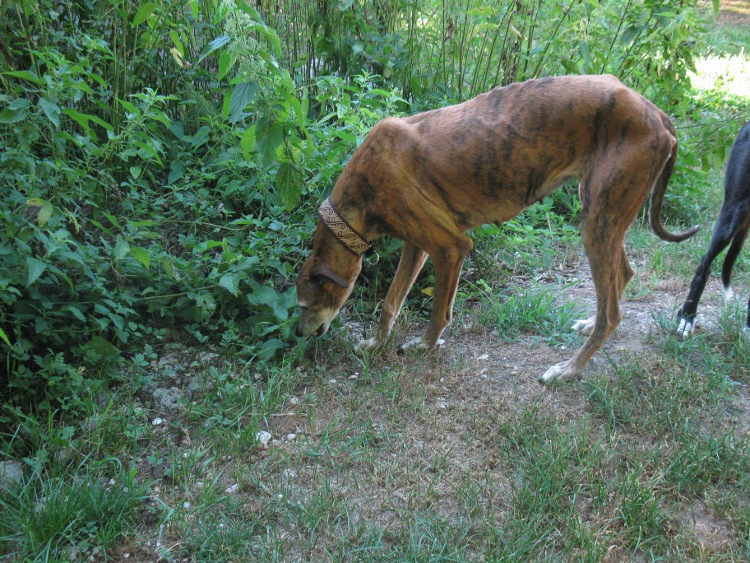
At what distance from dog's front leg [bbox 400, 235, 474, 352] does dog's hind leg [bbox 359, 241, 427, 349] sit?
176mm

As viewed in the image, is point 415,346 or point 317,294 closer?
point 317,294

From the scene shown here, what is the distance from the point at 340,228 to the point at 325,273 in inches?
11.3

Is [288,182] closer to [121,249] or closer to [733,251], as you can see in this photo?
[121,249]

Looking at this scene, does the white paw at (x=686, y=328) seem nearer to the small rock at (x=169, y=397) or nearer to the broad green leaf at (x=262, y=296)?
the broad green leaf at (x=262, y=296)

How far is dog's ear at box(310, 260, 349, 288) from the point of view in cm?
396

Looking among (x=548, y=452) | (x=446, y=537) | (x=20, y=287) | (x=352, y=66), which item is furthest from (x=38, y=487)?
(x=352, y=66)

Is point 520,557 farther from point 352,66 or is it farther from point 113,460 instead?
point 352,66

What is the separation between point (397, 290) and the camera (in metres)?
4.29

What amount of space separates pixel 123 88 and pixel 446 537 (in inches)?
146

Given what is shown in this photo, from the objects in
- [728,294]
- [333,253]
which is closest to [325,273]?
[333,253]

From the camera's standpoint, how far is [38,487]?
10.0 feet

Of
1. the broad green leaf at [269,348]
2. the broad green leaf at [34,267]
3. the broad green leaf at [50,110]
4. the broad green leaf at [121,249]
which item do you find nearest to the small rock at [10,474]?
the broad green leaf at [34,267]

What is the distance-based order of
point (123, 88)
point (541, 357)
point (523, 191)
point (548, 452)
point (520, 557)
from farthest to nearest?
1. point (123, 88)
2. point (541, 357)
3. point (523, 191)
4. point (548, 452)
5. point (520, 557)

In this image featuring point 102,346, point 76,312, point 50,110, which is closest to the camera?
point 50,110
